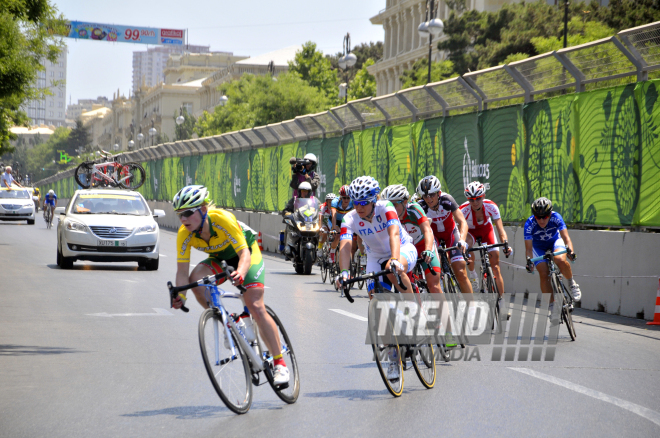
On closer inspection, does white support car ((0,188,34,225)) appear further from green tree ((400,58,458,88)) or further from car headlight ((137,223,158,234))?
car headlight ((137,223,158,234))

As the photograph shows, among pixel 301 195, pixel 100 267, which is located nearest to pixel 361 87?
pixel 100 267

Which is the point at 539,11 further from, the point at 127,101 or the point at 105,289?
the point at 127,101

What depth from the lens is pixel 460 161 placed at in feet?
58.3

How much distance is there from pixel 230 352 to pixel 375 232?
1754mm

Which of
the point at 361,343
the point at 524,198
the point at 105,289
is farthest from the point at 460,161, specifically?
the point at 361,343

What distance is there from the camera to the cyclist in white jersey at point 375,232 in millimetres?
7027

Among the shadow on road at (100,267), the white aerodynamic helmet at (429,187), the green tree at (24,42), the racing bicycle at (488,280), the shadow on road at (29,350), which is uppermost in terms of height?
the green tree at (24,42)

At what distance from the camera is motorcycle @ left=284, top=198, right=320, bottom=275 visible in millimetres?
18125

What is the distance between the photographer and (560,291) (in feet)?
32.9

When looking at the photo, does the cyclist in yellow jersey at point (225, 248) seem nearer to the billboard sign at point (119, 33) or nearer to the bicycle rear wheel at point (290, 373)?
the bicycle rear wheel at point (290, 373)

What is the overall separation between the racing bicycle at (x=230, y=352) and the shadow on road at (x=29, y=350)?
2.97 m

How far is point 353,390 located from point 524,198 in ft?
30.2

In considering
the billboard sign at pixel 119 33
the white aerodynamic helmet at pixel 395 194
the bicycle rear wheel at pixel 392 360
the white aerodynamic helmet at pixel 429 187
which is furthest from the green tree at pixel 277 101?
the bicycle rear wheel at pixel 392 360

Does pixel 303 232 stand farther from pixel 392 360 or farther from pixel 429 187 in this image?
pixel 392 360
